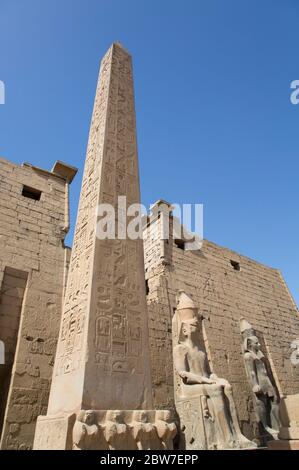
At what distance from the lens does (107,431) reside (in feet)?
6.77

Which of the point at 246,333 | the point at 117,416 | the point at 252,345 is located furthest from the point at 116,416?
the point at 246,333

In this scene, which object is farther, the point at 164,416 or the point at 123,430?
the point at 164,416

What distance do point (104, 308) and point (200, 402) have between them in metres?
2.16

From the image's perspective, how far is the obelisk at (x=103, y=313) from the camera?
89.5 inches

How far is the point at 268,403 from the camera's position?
661 cm

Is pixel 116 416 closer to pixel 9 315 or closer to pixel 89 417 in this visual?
pixel 89 417

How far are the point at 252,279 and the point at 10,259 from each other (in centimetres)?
644

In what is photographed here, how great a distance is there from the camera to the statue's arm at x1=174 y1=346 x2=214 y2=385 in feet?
14.0

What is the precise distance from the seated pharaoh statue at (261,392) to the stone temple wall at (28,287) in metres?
4.12

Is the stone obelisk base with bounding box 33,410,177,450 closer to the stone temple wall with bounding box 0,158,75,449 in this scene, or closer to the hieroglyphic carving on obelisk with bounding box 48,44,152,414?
the hieroglyphic carving on obelisk with bounding box 48,44,152,414

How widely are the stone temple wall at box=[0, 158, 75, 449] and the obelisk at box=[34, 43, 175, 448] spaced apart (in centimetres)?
202

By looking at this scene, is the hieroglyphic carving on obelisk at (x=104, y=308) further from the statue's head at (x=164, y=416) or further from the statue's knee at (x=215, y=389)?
the statue's knee at (x=215, y=389)
